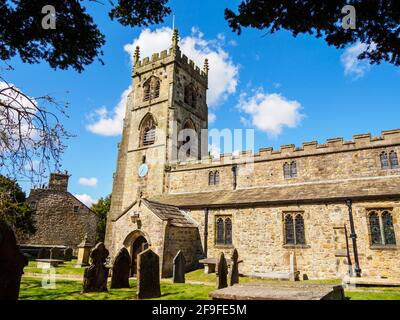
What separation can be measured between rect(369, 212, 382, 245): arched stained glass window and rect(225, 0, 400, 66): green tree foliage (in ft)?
34.0

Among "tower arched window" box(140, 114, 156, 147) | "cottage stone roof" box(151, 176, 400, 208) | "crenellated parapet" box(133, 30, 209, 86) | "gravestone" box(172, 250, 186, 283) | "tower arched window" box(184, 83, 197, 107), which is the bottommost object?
"gravestone" box(172, 250, 186, 283)

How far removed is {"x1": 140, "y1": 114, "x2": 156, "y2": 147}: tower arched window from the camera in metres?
25.4

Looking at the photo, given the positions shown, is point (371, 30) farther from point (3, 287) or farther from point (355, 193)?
point (355, 193)

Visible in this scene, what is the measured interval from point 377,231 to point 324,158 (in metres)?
5.62

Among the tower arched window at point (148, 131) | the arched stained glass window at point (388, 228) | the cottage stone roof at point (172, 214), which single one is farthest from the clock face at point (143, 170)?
the arched stained glass window at point (388, 228)

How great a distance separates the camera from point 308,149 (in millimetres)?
18031

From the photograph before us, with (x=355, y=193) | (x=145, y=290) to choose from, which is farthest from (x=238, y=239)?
(x=145, y=290)

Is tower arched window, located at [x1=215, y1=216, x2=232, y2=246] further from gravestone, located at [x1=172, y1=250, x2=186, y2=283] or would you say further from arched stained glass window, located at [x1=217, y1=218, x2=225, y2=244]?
gravestone, located at [x1=172, y1=250, x2=186, y2=283]

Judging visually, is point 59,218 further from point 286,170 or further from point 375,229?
point 375,229

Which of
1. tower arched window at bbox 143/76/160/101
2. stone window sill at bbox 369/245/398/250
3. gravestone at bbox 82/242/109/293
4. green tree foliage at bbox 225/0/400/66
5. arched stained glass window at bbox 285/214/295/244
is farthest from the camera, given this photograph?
tower arched window at bbox 143/76/160/101

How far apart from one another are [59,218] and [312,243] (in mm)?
25673

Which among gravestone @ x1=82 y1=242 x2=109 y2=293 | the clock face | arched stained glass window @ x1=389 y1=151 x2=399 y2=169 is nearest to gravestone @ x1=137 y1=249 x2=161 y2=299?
gravestone @ x1=82 y1=242 x2=109 y2=293

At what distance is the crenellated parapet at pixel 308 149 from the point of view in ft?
52.1

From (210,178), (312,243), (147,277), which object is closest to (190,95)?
(210,178)
